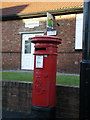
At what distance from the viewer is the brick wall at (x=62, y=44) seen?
1118 centimetres

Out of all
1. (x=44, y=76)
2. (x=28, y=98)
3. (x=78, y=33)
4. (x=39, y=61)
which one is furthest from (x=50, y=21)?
(x=44, y=76)

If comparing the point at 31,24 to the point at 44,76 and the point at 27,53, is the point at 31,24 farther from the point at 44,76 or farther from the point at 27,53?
the point at 44,76

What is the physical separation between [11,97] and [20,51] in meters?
6.96

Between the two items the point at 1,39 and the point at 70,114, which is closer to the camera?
the point at 70,114

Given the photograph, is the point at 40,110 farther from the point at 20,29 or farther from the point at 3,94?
the point at 20,29

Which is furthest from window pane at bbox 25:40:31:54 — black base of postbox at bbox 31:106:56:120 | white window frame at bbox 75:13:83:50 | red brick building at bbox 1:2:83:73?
black base of postbox at bbox 31:106:56:120

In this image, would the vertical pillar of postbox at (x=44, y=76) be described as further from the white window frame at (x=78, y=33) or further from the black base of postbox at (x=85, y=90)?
the white window frame at (x=78, y=33)

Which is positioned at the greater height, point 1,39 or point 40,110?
point 1,39

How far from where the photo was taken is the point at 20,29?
1273 centimetres

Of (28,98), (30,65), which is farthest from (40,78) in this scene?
(30,65)

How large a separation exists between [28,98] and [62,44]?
251 inches

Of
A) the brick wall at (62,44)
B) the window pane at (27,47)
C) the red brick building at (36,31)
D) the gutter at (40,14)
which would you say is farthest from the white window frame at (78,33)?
the window pane at (27,47)

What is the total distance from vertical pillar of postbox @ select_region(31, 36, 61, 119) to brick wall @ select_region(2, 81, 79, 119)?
1.80ft

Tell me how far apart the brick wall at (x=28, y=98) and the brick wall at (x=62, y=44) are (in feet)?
18.7
